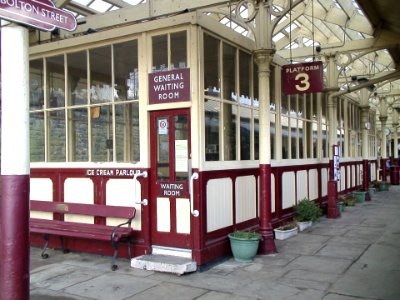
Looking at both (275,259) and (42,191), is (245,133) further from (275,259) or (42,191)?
(42,191)

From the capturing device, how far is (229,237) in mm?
7039

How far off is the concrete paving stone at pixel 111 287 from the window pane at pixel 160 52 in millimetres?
3162

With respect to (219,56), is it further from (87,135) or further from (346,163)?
(346,163)

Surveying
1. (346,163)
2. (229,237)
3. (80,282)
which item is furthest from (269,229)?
(346,163)

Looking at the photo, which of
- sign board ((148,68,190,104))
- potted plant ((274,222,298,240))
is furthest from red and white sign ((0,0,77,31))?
potted plant ((274,222,298,240))

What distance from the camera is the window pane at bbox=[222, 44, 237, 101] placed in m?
7.45

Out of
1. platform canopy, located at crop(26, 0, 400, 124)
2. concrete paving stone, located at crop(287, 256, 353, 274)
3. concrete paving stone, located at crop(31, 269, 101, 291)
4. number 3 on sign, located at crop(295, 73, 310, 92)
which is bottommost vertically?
concrete paving stone, located at crop(287, 256, 353, 274)

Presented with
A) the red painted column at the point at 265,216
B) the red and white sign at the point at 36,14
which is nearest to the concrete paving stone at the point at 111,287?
the red painted column at the point at 265,216

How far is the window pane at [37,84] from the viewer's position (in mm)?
8328

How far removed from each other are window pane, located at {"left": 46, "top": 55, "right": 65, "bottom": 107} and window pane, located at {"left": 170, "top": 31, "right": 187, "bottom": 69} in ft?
7.74

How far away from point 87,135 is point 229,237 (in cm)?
299

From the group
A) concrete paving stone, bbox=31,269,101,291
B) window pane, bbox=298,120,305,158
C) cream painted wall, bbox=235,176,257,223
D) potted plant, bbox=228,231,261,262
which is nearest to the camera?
concrete paving stone, bbox=31,269,101,291

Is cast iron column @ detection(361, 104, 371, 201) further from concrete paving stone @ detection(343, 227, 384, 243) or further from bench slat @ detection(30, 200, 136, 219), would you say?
bench slat @ detection(30, 200, 136, 219)

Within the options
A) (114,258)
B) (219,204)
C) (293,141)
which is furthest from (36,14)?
(293,141)
